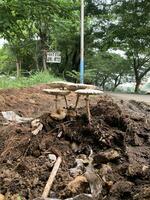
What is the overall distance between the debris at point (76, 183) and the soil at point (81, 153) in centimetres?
2

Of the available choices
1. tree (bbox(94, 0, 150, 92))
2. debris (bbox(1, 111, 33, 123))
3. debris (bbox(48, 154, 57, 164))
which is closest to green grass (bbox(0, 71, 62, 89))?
debris (bbox(1, 111, 33, 123))

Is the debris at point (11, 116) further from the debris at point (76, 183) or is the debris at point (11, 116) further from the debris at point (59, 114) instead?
the debris at point (76, 183)

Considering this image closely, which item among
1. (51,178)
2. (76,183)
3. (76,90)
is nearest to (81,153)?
(51,178)

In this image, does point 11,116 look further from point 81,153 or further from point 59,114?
point 81,153

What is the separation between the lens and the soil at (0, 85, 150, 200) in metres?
5.41

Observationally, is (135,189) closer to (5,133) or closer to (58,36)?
(5,133)

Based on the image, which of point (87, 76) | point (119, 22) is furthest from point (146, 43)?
point (87, 76)

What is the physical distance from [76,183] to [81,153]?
0.81 meters

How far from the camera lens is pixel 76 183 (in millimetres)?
5398

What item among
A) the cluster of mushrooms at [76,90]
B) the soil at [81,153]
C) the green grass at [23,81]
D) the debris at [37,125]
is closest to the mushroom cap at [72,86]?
the cluster of mushrooms at [76,90]

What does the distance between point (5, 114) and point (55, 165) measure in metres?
3.18

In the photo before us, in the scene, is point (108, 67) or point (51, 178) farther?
point (108, 67)

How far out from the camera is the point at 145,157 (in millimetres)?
6180

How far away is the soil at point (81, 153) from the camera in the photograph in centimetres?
541
